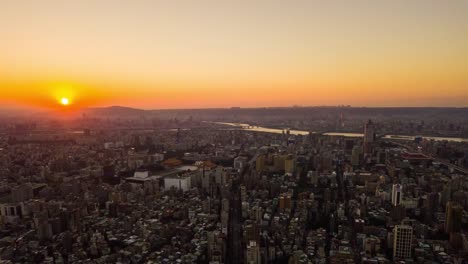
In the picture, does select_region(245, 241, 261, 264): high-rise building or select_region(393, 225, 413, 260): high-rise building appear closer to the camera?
select_region(245, 241, 261, 264): high-rise building

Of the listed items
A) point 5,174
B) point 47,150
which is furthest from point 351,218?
point 47,150

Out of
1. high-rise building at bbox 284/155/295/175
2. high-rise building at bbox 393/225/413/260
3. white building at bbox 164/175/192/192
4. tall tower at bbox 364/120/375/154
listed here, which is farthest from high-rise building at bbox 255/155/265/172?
high-rise building at bbox 393/225/413/260

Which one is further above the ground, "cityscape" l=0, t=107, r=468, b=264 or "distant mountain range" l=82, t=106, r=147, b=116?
"distant mountain range" l=82, t=106, r=147, b=116

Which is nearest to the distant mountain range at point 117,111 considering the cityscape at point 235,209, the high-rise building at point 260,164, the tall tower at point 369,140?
the cityscape at point 235,209

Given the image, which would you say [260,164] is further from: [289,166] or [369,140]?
[369,140]

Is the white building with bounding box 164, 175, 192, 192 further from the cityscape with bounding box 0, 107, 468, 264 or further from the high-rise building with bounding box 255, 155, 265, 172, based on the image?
the high-rise building with bounding box 255, 155, 265, 172

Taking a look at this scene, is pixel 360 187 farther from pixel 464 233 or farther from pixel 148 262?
pixel 148 262

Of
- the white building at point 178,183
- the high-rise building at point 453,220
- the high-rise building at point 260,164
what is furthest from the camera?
the high-rise building at point 260,164

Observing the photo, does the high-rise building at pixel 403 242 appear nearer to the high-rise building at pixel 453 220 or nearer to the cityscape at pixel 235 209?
the cityscape at pixel 235 209

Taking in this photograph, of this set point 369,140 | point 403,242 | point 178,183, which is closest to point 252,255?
point 403,242
